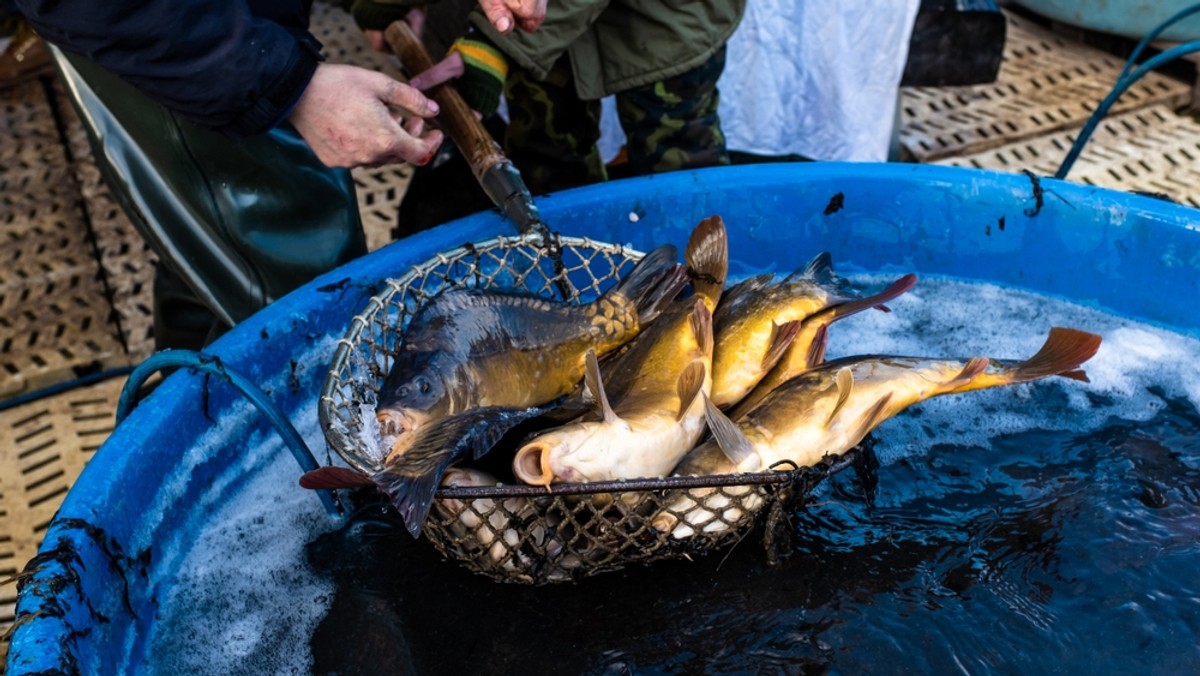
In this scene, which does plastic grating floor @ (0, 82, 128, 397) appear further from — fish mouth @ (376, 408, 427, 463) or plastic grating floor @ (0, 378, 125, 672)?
fish mouth @ (376, 408, 427, 463)

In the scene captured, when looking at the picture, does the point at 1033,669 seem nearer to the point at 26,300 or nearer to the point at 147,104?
the point at 147,104

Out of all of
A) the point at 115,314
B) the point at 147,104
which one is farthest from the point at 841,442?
the point at 115,314

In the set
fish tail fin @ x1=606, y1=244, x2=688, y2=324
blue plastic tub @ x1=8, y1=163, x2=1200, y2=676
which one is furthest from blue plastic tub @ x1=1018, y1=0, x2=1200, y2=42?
fish tail fin @ x1=606, y1=244, x2=688, y2=324

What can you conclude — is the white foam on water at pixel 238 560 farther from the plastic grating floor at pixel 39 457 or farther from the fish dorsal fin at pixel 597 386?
the plastic grating floor at pixel 39 457

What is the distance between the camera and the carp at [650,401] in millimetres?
1869

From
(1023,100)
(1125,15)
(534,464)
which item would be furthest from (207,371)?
(1125,15)

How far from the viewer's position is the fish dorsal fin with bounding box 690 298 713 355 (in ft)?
7.06

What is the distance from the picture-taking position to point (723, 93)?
14.9ft

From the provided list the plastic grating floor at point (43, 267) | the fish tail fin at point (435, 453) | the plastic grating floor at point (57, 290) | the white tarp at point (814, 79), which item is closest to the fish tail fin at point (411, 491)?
the fish tail fin at point (435, 453)

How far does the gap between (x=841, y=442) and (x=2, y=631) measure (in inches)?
91.4

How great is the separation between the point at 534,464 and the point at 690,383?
0.35m

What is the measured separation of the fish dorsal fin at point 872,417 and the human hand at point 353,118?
3.99 ft

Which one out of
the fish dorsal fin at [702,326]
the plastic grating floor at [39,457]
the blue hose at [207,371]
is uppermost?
the fish dorsal fin at [702,326]

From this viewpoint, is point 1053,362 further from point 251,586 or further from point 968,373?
point 251,586
